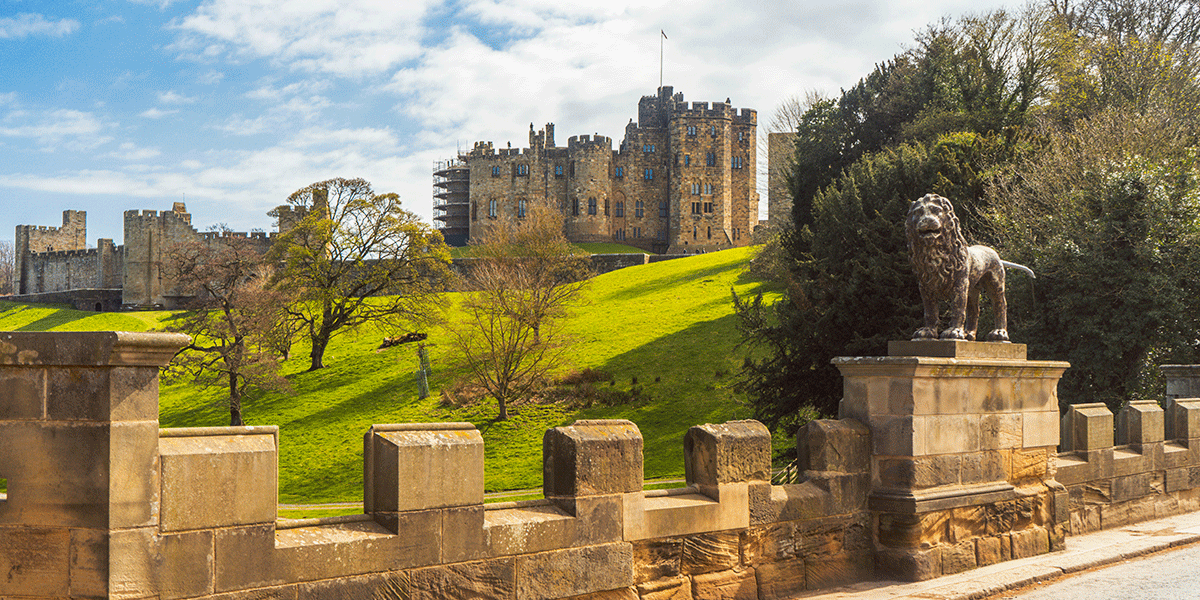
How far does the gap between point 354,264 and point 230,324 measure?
11845 mm

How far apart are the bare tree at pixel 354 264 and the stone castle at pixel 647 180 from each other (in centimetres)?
4292

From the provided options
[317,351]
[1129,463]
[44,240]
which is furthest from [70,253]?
[1129,463]

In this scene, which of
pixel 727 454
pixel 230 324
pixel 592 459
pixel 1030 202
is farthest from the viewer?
pixel 230 324

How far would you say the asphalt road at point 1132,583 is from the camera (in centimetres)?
780

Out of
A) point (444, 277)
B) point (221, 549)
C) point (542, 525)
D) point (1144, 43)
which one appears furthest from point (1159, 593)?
point (444, 277)

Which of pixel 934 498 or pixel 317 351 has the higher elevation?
pixel 934 498

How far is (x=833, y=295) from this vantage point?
20.8 metres

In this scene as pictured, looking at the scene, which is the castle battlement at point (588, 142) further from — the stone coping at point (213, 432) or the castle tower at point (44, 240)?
the stone coping at point (213, 432)

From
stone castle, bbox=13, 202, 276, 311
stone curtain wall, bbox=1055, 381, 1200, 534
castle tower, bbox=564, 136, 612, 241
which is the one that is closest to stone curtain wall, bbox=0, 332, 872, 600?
stone curtain wall, bbox=1055, 381, 1200, 534

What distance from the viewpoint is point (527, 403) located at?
36.3 m

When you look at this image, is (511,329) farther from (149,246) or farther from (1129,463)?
(149,246)

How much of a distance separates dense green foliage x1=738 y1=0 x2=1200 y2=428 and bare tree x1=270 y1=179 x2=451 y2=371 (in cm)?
2207

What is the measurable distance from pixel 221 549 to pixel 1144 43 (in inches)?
1334

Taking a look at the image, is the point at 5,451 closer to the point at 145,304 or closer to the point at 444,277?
the point at 444,277
